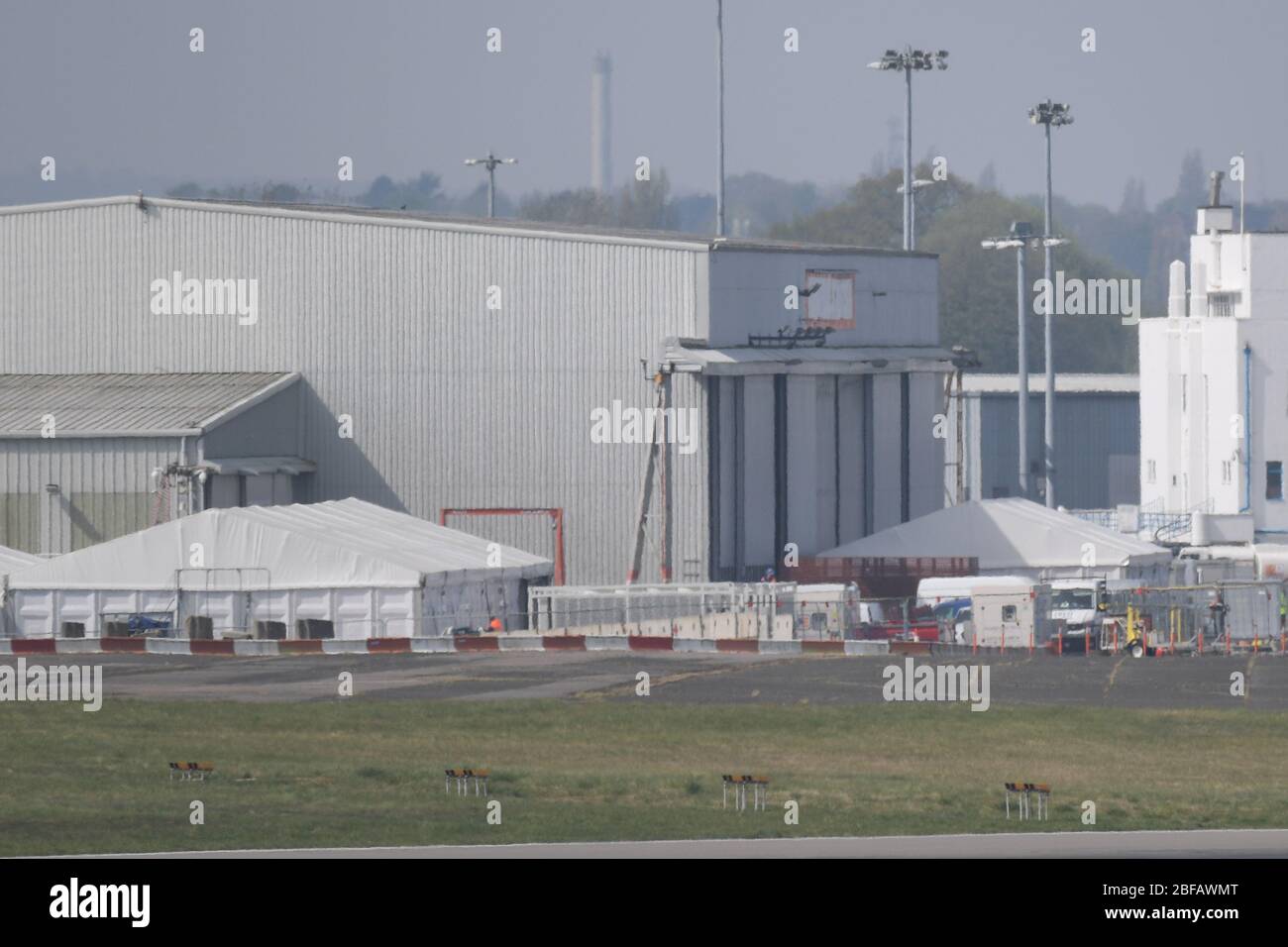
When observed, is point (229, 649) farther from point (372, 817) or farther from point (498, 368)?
point (372, 817)

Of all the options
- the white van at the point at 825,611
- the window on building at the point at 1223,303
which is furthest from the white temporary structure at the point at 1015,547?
the window on building at the point at 1223,303

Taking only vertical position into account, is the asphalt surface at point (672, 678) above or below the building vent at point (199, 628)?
below

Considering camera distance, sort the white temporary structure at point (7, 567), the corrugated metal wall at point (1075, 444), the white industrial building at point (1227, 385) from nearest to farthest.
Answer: the white temporary structure at point (7, 567), the white industrial building at point (1227, 385), the corrugated metal wall at point (1075, 444)

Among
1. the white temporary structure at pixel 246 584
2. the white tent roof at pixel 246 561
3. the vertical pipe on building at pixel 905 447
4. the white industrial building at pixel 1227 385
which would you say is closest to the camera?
the white temporary structure at pixel 246 584

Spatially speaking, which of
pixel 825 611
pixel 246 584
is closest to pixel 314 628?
pixel 246 584

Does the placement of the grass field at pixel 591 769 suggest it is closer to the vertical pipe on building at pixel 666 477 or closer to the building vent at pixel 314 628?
the building vent at pixel 314 628

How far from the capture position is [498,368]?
70250 mm

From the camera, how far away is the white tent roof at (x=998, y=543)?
69062 mm

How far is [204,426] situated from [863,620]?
21.0 m

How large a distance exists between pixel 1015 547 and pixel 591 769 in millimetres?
40350

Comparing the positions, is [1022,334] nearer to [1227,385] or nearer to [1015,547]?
[1227,385]

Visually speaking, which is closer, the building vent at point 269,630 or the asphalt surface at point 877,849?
the asphalt surface at point 877,849

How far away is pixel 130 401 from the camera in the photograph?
69.1 metres

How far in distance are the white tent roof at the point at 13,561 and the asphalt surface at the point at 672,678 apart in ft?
29.5
